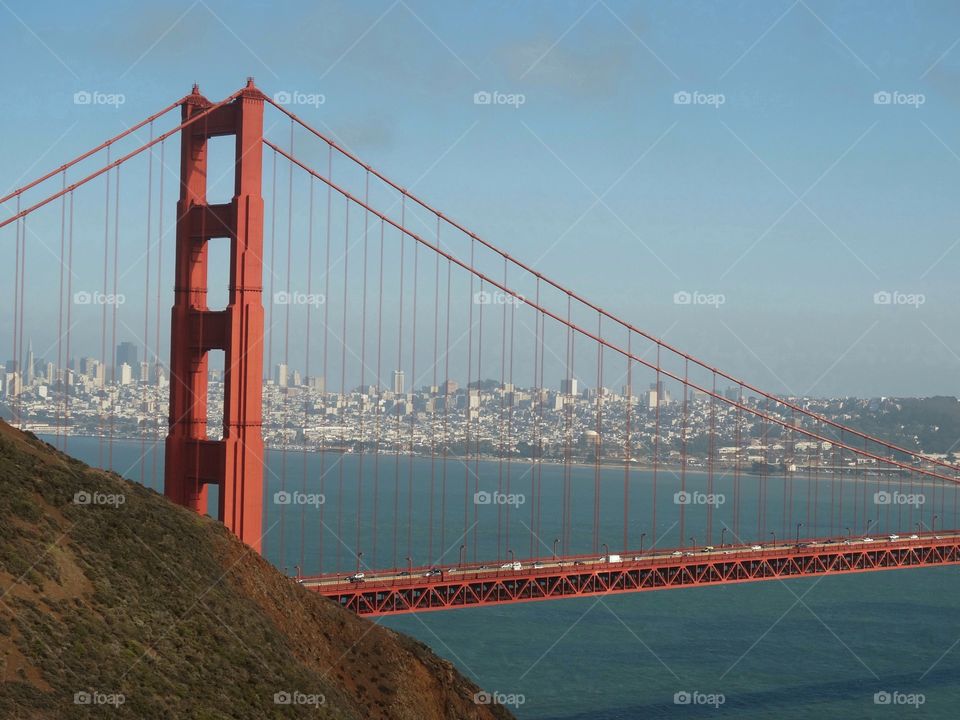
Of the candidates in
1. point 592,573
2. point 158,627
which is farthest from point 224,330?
point 592,573

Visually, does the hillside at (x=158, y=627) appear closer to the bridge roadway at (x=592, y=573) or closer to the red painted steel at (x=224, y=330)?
the red painted steel at (x=224, y=330)

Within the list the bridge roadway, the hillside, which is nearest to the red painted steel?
the hillside

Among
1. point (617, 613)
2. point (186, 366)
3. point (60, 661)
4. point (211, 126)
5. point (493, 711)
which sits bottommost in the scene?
point (617, 613)

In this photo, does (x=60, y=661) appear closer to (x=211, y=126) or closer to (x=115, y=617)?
(x=115, y=617)

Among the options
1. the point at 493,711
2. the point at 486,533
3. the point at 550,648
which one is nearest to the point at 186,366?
the point at 493,711

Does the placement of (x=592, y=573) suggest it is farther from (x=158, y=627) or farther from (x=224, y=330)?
(x=158, y=627)

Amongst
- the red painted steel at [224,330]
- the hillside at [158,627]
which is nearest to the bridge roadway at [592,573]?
the red painted steel at [224,330]

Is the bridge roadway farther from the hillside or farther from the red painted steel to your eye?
the hillside
